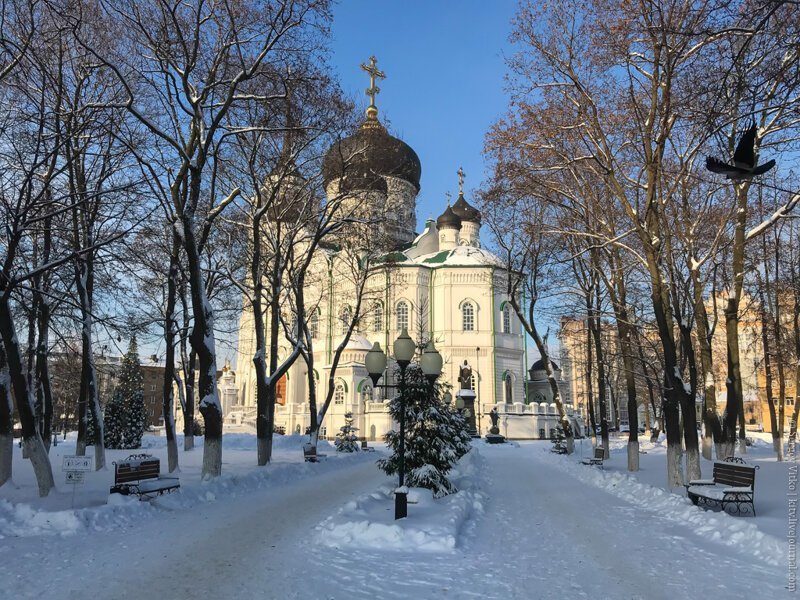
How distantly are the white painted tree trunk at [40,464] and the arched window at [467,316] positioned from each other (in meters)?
39.0

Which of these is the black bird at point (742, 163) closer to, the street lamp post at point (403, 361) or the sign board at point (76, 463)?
the street lamp post at point (403, 361)

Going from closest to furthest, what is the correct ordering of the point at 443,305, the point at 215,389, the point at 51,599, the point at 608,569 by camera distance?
1. the point at 51,599
2. the point at 608,569
3. the point at 215,389
4. the point at 443,305

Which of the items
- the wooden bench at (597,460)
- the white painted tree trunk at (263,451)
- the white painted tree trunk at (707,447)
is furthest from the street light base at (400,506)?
the white painted tree trunk at (707,447)

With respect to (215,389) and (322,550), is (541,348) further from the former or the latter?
(322,550)

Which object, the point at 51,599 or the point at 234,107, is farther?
the point at 234,107

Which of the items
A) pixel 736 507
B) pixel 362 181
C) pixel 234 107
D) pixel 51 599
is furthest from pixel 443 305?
pixel 51 599

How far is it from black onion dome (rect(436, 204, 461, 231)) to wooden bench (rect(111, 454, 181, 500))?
4565 centimetres

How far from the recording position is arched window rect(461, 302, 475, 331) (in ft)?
158

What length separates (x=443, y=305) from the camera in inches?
1909

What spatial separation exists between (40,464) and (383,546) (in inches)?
260

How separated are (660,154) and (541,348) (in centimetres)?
1173

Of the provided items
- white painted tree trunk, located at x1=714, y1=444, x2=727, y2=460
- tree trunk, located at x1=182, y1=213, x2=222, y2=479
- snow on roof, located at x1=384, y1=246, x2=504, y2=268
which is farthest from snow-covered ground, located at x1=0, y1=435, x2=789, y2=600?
snow on roof, located at x1=384, y1=246, x2=504, y2=268

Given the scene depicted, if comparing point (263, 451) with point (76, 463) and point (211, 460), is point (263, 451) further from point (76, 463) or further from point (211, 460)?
point (76, 463)

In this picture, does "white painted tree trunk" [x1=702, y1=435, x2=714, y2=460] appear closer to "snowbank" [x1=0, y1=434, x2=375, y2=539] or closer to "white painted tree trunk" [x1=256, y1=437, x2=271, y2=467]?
"snowbank" [x1=0, y1=434, x2=375, y2=539]
